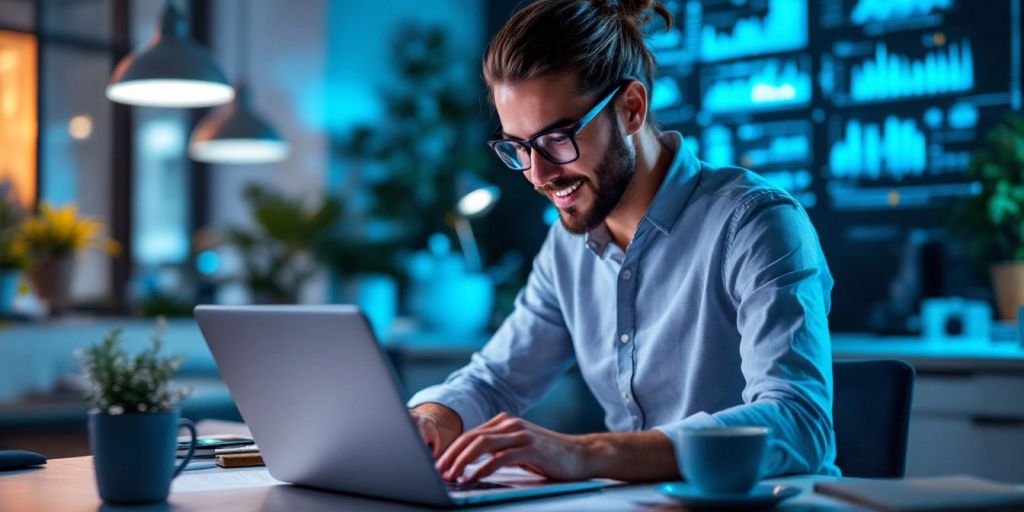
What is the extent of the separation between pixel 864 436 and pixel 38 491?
1.10m

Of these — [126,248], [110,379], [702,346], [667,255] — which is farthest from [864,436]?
[126,248]

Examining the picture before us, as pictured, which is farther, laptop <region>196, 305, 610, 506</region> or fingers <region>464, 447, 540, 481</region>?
fingers <region>464, 447, 540, 481</region>

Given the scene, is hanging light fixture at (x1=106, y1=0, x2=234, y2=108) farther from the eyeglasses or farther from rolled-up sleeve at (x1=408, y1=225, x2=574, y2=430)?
the eyeglasses

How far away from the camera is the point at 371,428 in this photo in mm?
1096

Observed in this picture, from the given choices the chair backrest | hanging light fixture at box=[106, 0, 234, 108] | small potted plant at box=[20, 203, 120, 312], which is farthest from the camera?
small potted plant at box=[20, 203, 120, 312]

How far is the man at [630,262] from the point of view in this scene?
4.84 ft

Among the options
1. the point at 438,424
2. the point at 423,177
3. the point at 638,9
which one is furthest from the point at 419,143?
the point at 438,424

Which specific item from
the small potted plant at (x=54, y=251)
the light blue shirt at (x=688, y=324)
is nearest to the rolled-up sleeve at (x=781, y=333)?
the light blue shirt at (x=688, y=324)

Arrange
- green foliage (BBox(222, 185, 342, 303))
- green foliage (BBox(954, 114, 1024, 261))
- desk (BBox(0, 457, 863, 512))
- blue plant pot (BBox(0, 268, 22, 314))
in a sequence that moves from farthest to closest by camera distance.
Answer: green foliage (BBox(222, 185, 342, 303))
blue plant pot (BBox(0, 268, 22, 314))
green foliage (BBox(954, 114, 1024, 261))
desk (BBox(0, 457, 863, 512))

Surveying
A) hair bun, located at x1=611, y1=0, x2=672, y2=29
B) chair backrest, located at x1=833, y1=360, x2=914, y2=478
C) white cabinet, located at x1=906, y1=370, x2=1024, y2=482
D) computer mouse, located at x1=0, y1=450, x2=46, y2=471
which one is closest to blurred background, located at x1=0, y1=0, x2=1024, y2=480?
white cabinet, located at x1=906, y1=370, x2=1024, y2=482

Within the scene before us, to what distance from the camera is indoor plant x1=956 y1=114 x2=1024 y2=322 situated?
11.5 feet

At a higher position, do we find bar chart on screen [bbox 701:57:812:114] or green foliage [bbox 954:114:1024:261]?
bar chart on screen [bbox 701:57:812:114]

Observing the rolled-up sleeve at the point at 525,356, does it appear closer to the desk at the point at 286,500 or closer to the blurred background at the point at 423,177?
the desk at the point at 286,500

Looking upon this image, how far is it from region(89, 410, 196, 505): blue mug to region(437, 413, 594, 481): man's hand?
0.30 m
